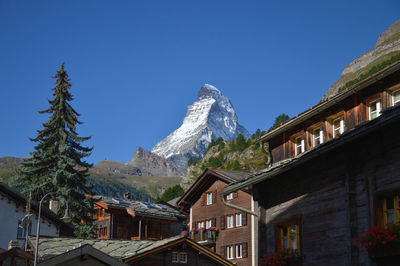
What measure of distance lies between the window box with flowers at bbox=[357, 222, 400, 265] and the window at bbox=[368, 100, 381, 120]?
456cm

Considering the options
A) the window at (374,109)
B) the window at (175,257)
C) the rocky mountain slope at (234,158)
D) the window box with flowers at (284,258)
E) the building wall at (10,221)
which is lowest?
the window box with flowers at (284,258)

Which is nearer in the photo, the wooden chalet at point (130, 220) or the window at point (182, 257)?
the window at point (182, 257)

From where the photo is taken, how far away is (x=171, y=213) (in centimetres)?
5669

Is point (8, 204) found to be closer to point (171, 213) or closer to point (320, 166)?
point (171, 213)

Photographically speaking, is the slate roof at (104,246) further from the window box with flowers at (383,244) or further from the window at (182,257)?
the window box with flowers at (383,244)

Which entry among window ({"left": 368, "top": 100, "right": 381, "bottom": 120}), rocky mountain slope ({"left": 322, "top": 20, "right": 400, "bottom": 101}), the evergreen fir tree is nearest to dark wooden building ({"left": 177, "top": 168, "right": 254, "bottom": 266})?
the evergreen fir tree

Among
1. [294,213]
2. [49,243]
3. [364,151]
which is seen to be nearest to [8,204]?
[49,243]

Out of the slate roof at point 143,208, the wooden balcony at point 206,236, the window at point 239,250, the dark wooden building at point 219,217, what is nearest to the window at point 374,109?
the dark wooden building at point 219,217

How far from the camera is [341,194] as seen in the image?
50.3 feet

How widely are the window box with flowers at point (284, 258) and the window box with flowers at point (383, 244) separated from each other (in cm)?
322

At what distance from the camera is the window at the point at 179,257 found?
3427 cm

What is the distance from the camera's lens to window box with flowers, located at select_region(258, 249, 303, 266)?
16.6 meters

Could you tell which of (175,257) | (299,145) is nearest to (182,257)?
(175,257)

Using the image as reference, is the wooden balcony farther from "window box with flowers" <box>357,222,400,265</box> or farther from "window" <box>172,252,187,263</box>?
"window box with flowers" <box>357,222,400,265</box>
